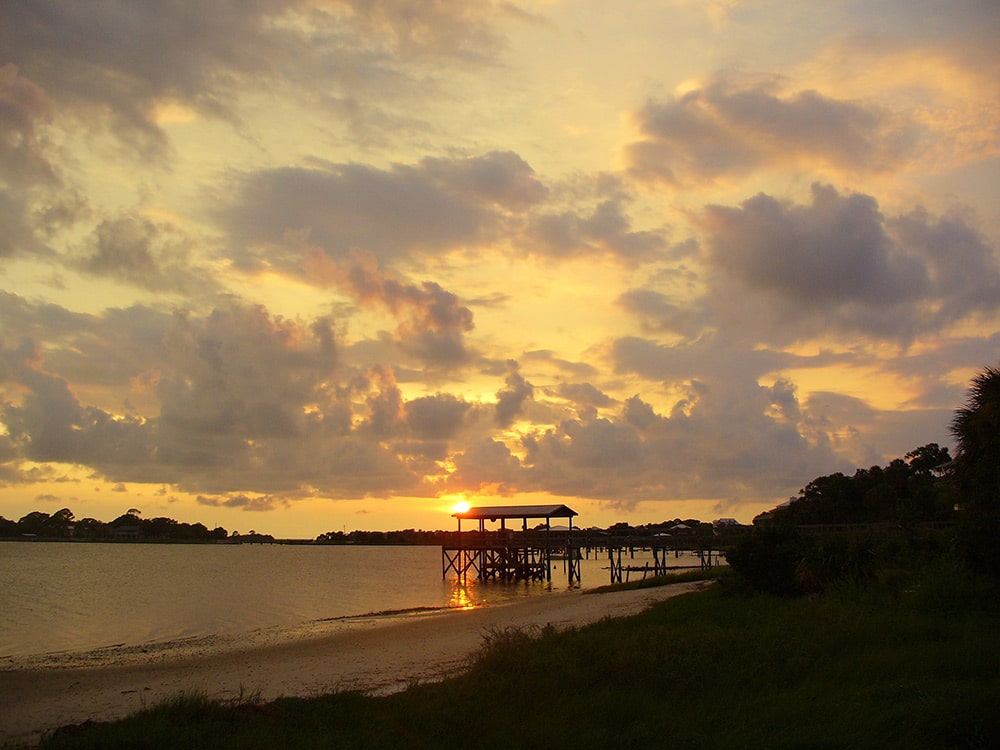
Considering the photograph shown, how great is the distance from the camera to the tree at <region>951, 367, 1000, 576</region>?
1927 cm

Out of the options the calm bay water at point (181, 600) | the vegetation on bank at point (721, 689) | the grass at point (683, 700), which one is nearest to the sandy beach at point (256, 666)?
the grass at point (683, 700)

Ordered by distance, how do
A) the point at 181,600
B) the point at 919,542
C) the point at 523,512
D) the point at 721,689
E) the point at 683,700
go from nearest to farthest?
the point at 683,700 < the point at 721,689 < the point at 919,542 < the point at 181,600 < the point at 523,512

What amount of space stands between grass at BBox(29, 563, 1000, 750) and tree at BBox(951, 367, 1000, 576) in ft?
7.52

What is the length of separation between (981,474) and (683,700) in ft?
47.6

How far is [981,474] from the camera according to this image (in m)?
21.7

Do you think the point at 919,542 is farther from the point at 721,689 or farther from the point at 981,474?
the point at 721,689

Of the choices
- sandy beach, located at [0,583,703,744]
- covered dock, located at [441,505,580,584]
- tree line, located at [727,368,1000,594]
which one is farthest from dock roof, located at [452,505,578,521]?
tree line, located at [727,368,1000,594]

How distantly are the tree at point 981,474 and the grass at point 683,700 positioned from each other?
2294 mm

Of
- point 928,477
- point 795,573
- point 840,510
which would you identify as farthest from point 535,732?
point 840,510

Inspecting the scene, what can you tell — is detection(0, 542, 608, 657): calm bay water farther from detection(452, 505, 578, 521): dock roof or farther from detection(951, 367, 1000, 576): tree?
detection(951, 367, 1000, 576): tree

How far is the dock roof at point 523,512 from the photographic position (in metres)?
67.6

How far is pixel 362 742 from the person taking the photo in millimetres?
10781

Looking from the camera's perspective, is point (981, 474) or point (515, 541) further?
point (515, 541)

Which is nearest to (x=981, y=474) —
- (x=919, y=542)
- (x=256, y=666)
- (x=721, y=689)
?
(x=919, y=542)
